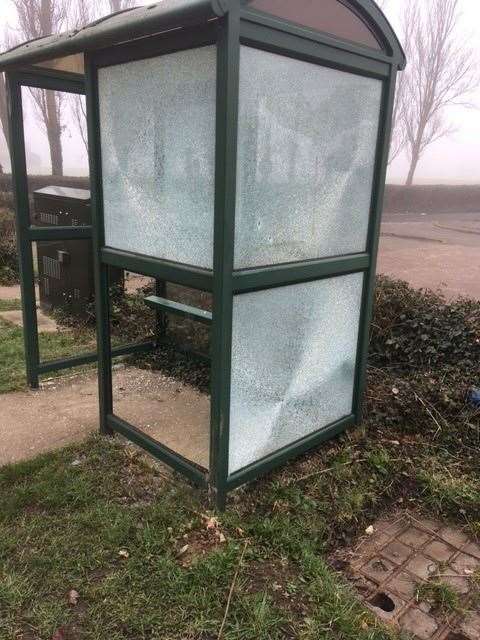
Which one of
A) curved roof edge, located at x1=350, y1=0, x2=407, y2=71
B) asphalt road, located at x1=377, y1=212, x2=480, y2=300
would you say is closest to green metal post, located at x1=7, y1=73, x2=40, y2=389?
curved roof edge, located at x1=350, y1=0, x2=407, y2=71

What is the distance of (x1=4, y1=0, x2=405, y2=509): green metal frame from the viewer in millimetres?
2061

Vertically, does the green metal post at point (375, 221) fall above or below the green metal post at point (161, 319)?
above

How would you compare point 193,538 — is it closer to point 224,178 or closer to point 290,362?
point 290,362

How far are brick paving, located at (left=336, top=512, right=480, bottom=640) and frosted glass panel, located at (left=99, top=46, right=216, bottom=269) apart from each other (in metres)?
1.49

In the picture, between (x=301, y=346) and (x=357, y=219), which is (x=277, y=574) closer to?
(x=301, y=346)

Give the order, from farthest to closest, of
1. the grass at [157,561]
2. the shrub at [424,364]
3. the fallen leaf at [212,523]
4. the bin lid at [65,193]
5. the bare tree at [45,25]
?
the bare tree at [45,25], the bin lid at [65,193], the shrub at [424,364], the fallen leaf at [212,523], the grass at [157,561]

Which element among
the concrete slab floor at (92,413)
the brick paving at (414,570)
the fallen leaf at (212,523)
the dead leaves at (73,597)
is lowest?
the brick paving at (414,570)

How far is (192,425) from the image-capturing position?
341 centimetres

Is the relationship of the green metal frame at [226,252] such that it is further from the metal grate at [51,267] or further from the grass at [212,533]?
the metal grate at [51,267]

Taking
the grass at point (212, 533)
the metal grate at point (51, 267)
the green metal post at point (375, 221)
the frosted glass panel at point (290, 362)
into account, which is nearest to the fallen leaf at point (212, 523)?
the grass at point (212, 533)

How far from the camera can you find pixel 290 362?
9.16ft

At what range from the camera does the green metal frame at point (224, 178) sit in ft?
6.76

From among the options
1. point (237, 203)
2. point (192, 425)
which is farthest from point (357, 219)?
point (192, 425)

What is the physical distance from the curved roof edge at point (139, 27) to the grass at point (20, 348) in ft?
6.99
